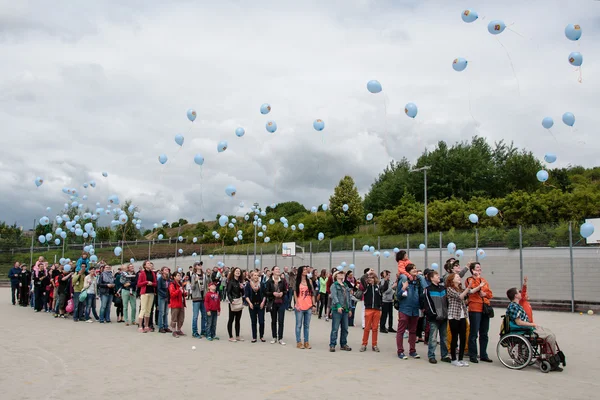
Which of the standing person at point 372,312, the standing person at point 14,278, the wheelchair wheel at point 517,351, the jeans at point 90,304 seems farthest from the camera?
the standing person at point 14,278

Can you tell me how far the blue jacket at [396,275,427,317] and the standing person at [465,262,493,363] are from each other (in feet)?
2.93

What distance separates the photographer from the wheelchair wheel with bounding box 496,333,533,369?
834 centimetres

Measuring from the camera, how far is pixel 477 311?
30.1ft

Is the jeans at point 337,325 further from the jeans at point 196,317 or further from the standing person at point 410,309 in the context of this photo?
the jeans at point 196,317

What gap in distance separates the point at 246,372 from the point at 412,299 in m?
3.44

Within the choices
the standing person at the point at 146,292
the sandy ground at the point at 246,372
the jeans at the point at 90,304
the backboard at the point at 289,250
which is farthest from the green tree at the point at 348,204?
the sandy ground at the point at 246,372

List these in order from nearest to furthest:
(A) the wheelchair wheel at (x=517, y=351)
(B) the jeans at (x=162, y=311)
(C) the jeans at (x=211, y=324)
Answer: (A) the wheelchair wheel at (x=517, y=351) < (C) the jeans at (x=211, y=324) < (B) the jeans at (x=162, y=311)

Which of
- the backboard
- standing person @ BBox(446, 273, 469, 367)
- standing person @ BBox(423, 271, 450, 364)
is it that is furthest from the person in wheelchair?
the backboard

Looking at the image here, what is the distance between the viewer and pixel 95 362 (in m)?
8.62

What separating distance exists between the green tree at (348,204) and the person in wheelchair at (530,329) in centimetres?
4044

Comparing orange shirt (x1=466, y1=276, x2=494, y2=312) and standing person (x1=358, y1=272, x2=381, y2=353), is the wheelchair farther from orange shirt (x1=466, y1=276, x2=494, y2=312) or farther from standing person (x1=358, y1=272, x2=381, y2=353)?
standing person (x1=358, y1=272, x2=381, y2=353)

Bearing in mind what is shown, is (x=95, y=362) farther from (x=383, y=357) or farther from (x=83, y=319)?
(x=83, y=319)

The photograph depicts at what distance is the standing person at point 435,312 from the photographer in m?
8.91

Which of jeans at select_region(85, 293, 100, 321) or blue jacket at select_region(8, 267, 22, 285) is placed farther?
blue jacket at select_region(8, 267, 22, 285)
